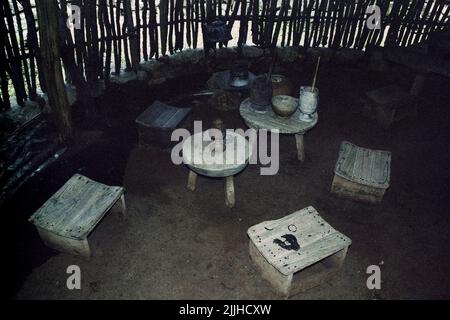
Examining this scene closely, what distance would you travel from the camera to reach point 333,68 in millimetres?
7109

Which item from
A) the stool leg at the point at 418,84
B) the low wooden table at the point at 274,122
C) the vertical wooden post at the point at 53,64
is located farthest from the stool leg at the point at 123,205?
the stool leg at the point at 418,84

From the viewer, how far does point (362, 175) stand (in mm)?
4637

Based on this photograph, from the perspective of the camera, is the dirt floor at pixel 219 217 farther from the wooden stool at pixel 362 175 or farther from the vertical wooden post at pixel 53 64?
the vertical wooden post at pixel 53 64

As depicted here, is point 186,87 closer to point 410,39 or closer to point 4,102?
point 4,102

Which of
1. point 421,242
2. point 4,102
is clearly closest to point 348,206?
point 421,242

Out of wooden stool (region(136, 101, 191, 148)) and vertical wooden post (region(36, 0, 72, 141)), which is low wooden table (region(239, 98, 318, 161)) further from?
vertical wooden post (region(36, 0, 72, 141))

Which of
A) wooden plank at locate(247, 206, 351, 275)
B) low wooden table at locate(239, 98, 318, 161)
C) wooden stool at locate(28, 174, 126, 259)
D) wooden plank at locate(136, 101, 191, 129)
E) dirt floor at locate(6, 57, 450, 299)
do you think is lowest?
dirt floor at locate(6, 57, 450, 299)

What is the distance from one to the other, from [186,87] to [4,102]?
301cm

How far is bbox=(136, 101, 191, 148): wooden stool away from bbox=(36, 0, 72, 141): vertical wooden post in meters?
1.10

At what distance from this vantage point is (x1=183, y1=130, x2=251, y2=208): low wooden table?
418 centimetres

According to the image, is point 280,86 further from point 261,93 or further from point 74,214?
point 74,214

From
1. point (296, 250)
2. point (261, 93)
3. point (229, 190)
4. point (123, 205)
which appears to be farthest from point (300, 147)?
point (123, 205)

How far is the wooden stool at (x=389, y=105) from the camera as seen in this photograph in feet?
20.6

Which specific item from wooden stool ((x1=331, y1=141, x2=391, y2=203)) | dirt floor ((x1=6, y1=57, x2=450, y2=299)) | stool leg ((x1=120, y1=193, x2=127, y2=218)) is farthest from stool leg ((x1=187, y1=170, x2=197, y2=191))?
wooden stool ((x1=331, y1=141, x2=391, y2=203))
